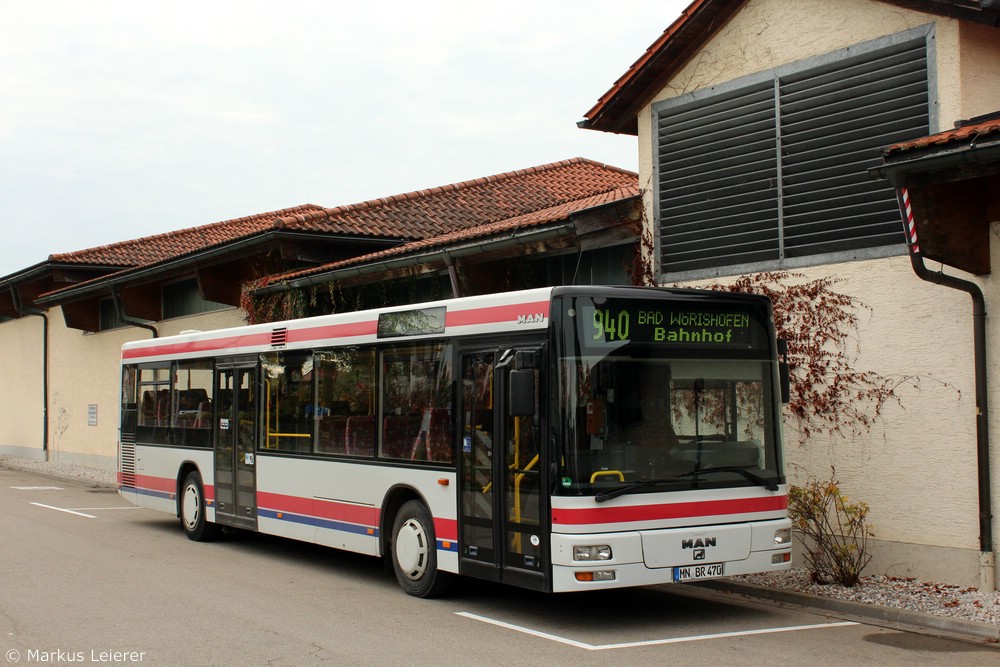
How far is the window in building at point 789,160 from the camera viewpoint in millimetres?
11023

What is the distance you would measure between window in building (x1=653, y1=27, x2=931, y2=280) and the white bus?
2432 mm

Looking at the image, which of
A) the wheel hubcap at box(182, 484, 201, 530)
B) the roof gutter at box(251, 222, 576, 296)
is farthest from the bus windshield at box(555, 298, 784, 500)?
the wheel hubcap at box(182, 484, 201, 530)

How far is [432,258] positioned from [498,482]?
7.53 m

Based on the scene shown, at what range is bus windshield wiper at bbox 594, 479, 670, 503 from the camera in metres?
8.42

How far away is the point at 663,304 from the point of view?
9.07 m

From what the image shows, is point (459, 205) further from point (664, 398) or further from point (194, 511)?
point (664, 398)

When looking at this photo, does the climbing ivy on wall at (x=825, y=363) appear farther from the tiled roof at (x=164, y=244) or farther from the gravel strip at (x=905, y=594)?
the tiled roof at (x=164, y=244)

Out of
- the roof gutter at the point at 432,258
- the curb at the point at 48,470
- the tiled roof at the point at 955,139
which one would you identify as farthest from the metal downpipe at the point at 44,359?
the tiled roof at the point at 955,139

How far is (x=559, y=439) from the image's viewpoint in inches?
336

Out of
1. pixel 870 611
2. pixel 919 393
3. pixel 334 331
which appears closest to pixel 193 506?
pixel 334 331

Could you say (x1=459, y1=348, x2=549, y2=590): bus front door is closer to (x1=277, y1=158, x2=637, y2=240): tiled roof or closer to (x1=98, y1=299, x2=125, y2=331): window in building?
(x1=277, y1=158, x2=637, y2=240): tiled roof

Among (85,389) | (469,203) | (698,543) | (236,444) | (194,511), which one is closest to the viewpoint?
(698,543)

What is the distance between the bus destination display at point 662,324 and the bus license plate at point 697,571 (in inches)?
70.4

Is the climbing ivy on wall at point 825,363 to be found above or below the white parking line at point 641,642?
above
